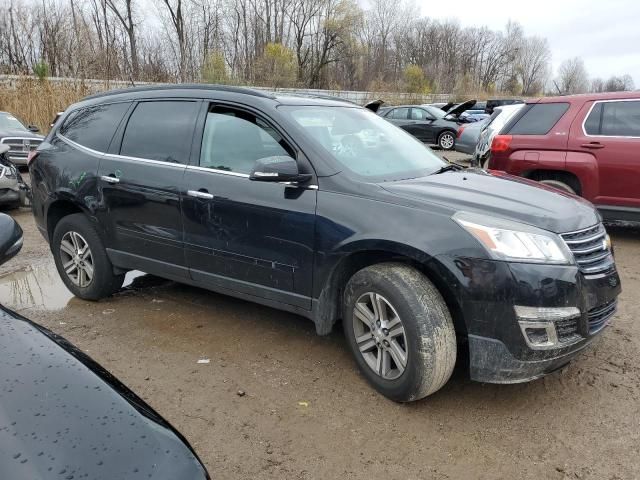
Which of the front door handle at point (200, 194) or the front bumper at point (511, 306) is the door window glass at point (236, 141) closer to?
the front door handle at point (200, 194)

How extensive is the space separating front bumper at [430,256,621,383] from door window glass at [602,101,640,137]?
427cm

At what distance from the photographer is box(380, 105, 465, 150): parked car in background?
18.7 m

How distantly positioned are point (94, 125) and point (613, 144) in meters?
5.62

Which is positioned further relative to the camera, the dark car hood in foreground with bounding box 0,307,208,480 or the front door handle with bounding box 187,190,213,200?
the front door handle with bounding box 187,190,213,200

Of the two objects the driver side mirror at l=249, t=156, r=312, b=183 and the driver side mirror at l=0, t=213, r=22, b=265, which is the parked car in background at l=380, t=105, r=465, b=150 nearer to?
the driver side mirror at l=249, t=156, r=312, b=183

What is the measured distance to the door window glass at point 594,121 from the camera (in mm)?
6438

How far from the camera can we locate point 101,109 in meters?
4.62

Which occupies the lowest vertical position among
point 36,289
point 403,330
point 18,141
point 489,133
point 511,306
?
point 36,289

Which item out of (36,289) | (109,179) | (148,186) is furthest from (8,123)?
(148,186)

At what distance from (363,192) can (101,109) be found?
2.73m

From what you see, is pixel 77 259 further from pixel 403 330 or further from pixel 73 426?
pixel 73 426

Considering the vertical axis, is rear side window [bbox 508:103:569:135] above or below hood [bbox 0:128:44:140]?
above

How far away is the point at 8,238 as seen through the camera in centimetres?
232

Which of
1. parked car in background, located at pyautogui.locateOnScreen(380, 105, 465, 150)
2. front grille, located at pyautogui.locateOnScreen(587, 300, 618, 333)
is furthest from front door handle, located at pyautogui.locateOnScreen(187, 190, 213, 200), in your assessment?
parked car in background, located at pyautogui.locateOnScreen(380, 105, 465, 150)
